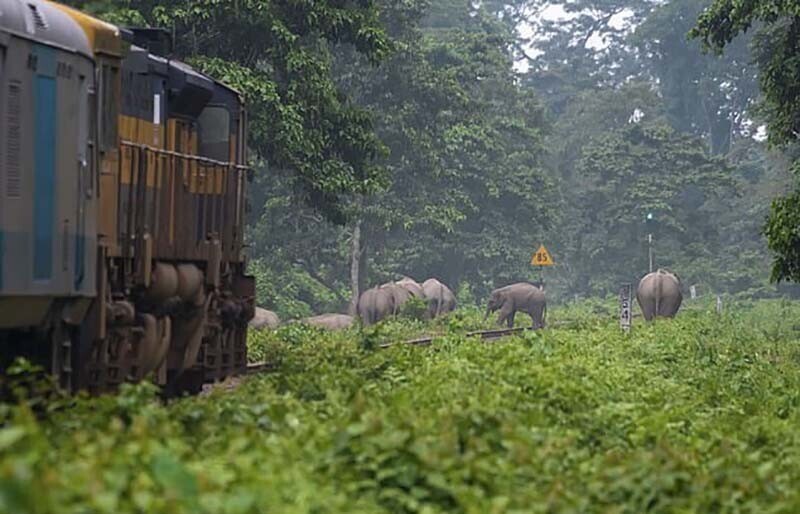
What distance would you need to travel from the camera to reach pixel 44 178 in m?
11.4

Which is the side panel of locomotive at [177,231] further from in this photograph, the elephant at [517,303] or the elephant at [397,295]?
the elephant at [517,303]

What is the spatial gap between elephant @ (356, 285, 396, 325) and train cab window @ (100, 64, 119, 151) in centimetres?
2560

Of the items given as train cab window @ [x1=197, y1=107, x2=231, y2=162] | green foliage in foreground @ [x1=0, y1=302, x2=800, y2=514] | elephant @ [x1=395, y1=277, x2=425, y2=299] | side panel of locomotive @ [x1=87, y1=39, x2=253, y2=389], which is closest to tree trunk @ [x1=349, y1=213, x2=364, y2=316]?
elephant @ [x1=395, y1=277, x2=425, y2=299]

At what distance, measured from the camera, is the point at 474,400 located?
11164 mm

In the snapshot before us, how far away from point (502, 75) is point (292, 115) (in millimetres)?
37732

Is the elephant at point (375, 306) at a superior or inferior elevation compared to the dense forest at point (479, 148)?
inferior

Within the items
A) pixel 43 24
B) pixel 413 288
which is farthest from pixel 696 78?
pixel 43 24

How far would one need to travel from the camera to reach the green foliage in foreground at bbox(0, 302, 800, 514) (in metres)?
6.84

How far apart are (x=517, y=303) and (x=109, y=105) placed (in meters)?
30.7

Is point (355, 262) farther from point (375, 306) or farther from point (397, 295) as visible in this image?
point (375, 306)

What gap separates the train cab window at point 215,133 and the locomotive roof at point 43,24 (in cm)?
509

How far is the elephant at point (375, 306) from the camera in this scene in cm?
3900

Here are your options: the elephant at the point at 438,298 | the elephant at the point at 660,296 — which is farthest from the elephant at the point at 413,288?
the elephant at the point at 660,296

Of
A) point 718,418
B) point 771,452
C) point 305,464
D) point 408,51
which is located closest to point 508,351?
point 718,418
